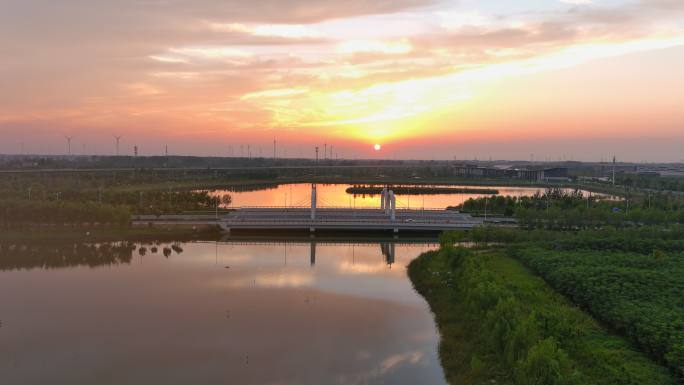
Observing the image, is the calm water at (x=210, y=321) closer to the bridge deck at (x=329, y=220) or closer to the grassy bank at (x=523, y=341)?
the grassy bank at (x=523, y=341)

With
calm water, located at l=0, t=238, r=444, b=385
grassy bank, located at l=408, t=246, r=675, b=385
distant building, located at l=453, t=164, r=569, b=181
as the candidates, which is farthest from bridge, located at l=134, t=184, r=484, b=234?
distant building, located at l=453, t=164, r=569, b=181

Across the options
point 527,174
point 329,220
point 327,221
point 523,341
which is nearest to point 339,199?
point 329,220

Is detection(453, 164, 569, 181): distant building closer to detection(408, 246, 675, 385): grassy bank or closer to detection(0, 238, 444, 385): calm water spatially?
detection(0, 238, 444, 385): calm water

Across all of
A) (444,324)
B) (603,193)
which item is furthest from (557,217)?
(603,193)

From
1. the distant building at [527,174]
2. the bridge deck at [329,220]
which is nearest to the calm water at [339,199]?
the bridge deck at [329,220]

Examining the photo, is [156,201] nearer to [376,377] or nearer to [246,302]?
[246,302]

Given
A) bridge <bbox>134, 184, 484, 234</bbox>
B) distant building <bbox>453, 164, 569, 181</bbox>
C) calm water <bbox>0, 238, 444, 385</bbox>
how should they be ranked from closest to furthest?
calm water <bbox>0, 238, 444, 385</bbox>
bridge <bbox>134, 184, 484, 234</bbox>
distant building <bbox>453, 164, 569, 181</bbox>

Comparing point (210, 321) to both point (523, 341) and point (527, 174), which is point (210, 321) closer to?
point (523, 341)
